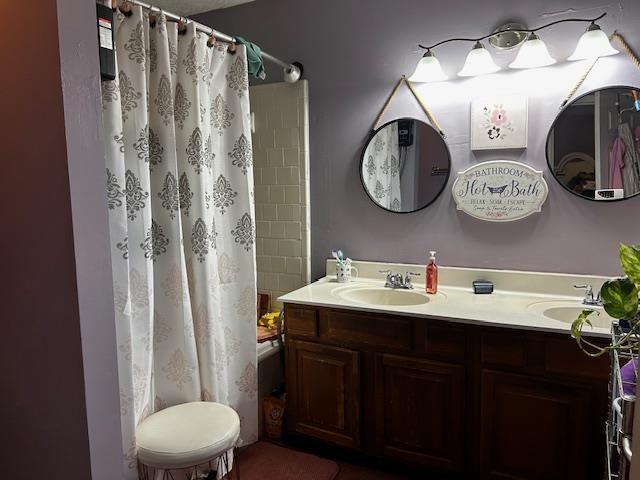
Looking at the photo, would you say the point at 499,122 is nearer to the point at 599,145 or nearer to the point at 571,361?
the point at 599,145

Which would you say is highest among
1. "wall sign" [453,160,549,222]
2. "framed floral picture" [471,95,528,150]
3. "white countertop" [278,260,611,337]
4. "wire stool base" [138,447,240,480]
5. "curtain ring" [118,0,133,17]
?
"curtain ring" [118,0,133,17]

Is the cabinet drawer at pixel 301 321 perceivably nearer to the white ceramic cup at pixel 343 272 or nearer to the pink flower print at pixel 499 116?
the white ceramic cup at pixel 343 272

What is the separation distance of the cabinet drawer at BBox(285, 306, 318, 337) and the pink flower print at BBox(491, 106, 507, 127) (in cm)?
129

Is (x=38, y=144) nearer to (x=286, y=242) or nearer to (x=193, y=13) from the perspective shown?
(x=286, y=242)

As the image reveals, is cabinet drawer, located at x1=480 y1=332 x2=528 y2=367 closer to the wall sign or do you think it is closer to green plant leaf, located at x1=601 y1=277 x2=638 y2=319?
the wall sign

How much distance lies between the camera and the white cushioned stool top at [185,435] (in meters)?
1.67

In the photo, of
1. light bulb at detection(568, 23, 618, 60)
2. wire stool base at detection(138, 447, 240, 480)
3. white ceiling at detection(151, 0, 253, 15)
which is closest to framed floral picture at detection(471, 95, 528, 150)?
light bulb at detection(568, 23, 618, 60)

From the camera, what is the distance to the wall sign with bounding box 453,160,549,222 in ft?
7.57

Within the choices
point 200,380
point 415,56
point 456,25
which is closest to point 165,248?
point 200,380

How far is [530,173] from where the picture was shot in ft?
7.57

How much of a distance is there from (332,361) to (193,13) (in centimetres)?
249

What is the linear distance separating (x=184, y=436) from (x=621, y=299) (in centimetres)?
150

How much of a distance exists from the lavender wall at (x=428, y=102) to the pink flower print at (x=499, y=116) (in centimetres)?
10

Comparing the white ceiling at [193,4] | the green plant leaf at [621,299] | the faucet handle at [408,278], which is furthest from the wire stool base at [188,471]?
the white ceiling at [193,4]
